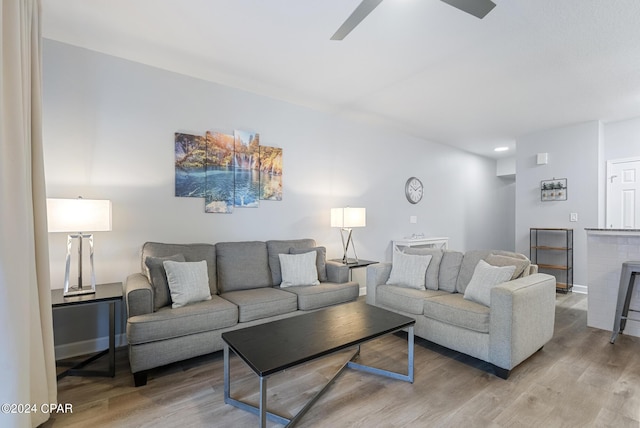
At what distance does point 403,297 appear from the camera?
9.35ft

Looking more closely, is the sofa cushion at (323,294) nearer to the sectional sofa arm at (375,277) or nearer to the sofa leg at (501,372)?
the sectional sofa arm at (375,277)

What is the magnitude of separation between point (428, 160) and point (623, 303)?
347 centimetres

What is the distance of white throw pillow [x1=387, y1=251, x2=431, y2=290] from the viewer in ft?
9.95

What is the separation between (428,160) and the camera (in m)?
5.66

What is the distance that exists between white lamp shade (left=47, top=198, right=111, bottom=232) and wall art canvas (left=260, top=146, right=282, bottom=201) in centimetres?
163

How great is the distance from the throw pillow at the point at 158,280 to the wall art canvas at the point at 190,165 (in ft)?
2.68

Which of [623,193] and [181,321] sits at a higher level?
[623,193]

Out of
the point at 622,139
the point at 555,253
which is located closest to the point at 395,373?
the point at 555,253

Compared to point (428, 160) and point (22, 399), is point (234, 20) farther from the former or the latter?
point (428, 160)

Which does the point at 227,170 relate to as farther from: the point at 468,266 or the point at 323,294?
the point at 468,266

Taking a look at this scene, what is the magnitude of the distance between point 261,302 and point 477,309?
1767mm

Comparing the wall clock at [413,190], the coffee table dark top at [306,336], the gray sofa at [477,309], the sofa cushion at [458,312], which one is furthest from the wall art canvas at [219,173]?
the wall clock at [413,190]

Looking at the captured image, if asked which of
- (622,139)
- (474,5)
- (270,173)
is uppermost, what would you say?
(474,5)

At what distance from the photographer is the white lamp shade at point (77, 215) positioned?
210 cm
